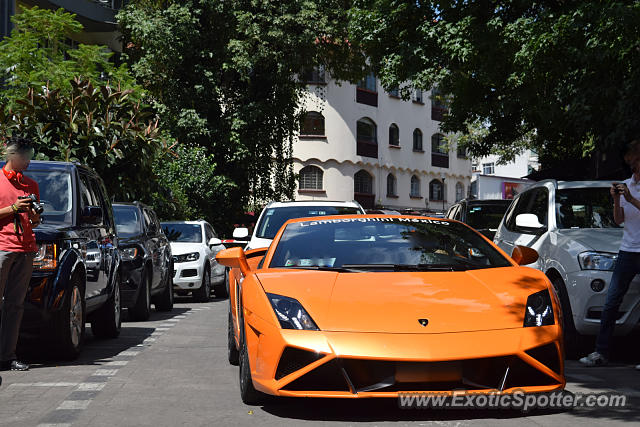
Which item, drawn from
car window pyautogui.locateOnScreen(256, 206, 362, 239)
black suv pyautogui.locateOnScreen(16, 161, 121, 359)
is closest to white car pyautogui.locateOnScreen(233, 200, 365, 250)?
car window pyautogui.locateOnScreen(256, 206, 362, 239)

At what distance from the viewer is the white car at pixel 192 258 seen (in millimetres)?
18656

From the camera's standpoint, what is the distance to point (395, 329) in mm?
5387

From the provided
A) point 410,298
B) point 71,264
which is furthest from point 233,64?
point 410,298

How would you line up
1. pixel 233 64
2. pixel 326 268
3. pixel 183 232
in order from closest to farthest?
pixel 326 268, pixel 183 232, pixel 233 64

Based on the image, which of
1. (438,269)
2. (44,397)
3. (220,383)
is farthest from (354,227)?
(44,397)

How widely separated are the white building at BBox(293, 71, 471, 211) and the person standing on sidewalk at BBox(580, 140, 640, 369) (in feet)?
145

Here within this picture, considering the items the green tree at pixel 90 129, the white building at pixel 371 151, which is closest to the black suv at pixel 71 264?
the green tree at pixel 90 129

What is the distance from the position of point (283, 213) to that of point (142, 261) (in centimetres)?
232


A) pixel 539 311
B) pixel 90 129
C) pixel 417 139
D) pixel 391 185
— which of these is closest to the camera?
pixel 539 311

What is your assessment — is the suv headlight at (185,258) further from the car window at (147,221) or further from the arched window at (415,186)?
the arched window at (415,186)

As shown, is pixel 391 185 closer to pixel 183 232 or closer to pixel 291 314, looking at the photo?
pixel 183 232

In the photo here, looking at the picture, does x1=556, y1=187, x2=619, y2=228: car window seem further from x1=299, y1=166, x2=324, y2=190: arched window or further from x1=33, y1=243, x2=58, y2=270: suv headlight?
x1=299, y1=166, x2=324, y2=190: arched window

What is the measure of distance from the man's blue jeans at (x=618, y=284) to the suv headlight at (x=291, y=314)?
11.4 ft

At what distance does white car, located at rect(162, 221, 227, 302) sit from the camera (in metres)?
18.7
